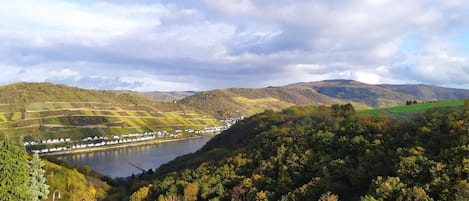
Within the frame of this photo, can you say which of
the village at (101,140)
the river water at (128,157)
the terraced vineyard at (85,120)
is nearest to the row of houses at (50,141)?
the village at (101,140)

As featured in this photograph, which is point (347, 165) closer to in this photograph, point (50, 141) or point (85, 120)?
point (50, 141)

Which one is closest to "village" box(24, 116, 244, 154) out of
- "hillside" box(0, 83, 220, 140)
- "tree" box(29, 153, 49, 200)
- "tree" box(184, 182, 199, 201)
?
"hillside" box(0, 83, 220, 140)

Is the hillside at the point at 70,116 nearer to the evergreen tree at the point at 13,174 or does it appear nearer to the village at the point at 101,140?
the village at the point at 101,140

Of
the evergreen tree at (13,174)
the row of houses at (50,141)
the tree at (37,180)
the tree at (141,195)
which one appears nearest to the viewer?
the evergreen tree at (13,174)

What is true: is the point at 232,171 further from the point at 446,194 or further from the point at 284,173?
the point at 446,194

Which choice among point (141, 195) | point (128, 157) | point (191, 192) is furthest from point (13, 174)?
point (128, 157)

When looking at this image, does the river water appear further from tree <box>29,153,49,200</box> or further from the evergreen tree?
the evergreen tree
